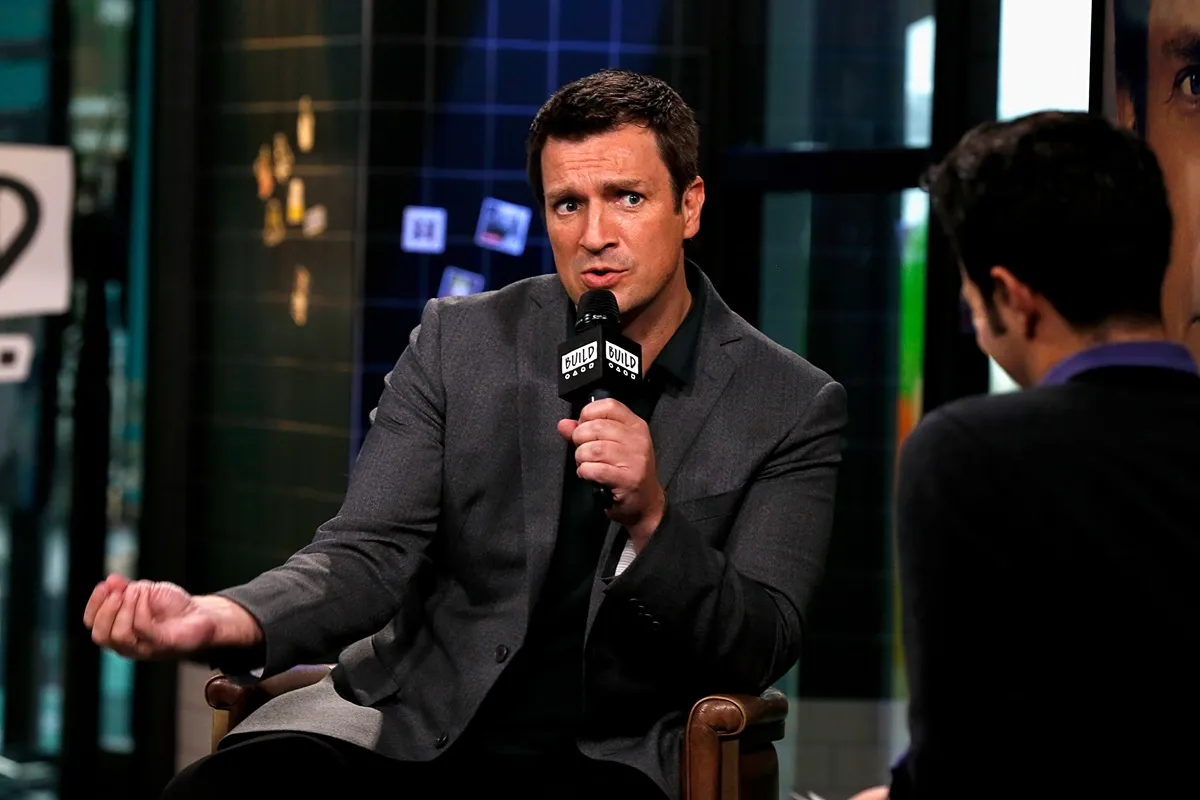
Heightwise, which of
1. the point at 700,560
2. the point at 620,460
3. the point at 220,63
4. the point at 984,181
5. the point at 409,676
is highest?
the point at 220,63

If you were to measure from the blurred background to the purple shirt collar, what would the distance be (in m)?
2.56

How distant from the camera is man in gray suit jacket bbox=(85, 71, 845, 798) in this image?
2.13 metres

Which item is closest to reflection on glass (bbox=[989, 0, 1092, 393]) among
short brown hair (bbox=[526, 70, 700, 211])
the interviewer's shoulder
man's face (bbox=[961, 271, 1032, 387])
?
short brown hair (bbox=[526, 70, 700, 211])

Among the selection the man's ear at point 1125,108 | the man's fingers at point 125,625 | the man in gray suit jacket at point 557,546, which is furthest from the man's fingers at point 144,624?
the man's ear at point 1125,108

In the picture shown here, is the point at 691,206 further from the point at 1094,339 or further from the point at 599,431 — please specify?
the point at 1094,339

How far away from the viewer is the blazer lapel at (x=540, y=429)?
7.33 ft

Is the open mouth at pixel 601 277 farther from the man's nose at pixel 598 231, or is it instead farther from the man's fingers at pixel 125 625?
the man's fingers at pixel 125 625

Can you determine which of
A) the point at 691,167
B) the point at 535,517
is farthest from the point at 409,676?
the point at 691,167

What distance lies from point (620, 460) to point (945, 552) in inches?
22.1

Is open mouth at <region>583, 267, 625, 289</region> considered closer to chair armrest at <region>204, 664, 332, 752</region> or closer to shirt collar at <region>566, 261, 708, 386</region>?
shirt collar at <region>566, 261, 708, 386</region>

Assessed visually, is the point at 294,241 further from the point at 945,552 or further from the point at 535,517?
the point at 945,552

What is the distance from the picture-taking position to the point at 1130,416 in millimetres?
1416

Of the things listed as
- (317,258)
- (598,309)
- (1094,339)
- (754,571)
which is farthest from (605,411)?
(317,258)

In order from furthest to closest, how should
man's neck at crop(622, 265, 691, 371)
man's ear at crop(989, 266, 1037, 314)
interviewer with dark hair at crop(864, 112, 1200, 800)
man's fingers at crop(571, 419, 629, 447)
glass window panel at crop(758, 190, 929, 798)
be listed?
glass window panel at crop(758, 190, 929, 798)
man's neck at crop(622, 265, 691, 371)
man's fingers at crop(571, 419, 629, 447)
man's ear at crop(989, 266, 1037, 314)
interviewer with dark hair at crop(864, 112, 1200, 800)
